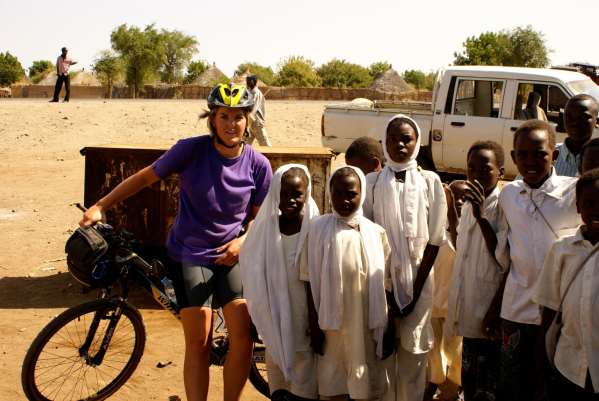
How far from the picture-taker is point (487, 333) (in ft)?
10.4

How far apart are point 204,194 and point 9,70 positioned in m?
61.5

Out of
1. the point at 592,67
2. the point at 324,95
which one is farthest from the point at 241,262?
the point at 324,95

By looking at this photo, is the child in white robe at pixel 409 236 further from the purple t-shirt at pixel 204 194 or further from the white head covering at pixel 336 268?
the purple t-shirt at pixel 204 194

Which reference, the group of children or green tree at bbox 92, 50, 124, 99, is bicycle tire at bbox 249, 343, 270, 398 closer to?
the group of children

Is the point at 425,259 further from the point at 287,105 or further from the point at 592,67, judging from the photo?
the point at 287,105

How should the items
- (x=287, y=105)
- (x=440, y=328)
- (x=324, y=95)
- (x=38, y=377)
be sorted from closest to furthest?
(x=440, y=328), (x=38, y=377), (x=287, y=105), (x=324, y=95)

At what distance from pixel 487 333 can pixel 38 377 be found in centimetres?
277

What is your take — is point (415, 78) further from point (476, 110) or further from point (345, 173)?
point (345, 173)

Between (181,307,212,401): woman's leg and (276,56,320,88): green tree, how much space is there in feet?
154

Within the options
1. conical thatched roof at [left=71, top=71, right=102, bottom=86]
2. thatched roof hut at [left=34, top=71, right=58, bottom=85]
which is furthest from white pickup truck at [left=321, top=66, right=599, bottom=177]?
conical thatched roof at [left=71, top=71, right=102, bottom=86]

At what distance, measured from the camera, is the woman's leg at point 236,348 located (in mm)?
3363

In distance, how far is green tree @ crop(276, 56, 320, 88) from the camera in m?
50.5

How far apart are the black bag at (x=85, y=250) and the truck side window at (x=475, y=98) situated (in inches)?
287

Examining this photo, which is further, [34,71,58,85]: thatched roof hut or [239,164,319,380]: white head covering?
[34,71,58,85]: thatched roof hut
